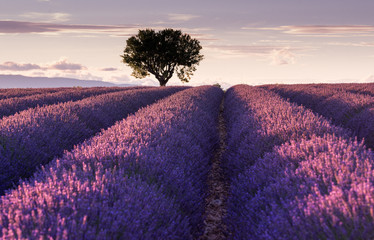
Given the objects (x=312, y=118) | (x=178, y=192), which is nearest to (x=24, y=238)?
(x=178, y=192)

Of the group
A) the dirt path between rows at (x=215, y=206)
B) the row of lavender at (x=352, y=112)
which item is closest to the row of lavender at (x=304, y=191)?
the dirt path between rows at (x=215, y=206)

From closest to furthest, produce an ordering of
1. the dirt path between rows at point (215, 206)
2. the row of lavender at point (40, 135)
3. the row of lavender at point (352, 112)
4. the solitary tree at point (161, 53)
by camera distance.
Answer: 1. the dirt path between rows at point (215, 206)
2. the row of lavender at point (40, 135)
3. the row of lavender at point (352, 112)
4. the solitary tree at point (161, 53)

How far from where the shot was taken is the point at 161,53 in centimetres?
3534

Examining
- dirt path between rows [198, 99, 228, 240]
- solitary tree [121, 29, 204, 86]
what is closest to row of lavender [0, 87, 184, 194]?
dirt path between rows [198, 99, 228, 240]

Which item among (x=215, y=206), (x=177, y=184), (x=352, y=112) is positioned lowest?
(x=215, y=206)

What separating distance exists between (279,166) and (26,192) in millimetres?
2069

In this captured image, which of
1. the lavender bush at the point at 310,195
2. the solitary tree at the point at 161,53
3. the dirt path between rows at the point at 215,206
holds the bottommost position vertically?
the dirt path between rows at the point at 215,206

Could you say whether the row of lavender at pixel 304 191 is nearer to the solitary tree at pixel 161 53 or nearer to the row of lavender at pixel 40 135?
the row of lavender at pixel 40 135

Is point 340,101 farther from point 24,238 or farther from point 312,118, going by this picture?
point 24,238

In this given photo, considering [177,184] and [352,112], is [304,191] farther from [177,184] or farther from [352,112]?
[352,112]

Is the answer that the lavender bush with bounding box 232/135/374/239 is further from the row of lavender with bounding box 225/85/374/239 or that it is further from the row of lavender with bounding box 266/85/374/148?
the row of lavender with bounding box 266/85/374/148

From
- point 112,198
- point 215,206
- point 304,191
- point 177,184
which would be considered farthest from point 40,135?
point 304,191

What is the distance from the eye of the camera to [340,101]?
852 centimetres

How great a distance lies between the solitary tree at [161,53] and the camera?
3509 cm
